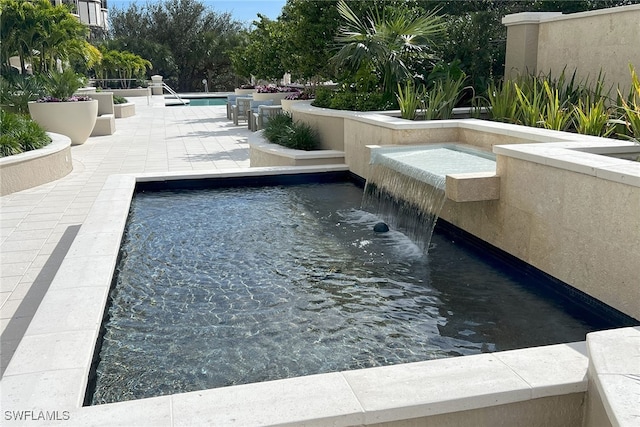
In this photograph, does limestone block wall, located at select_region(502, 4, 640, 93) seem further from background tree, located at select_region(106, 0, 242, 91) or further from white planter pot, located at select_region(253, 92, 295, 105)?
background tree, located at select_region(106, 0, 242, 91)

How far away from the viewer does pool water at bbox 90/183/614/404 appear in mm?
3619

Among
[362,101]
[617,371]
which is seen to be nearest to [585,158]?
[617,371]

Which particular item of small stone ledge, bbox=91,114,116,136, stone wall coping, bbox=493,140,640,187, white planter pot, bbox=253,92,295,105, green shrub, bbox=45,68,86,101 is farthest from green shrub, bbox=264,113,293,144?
white planter pot, bbox=253,92,295,105

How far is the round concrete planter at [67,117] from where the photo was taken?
13.5m

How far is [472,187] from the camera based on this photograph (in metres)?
5.34

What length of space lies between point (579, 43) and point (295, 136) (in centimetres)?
479

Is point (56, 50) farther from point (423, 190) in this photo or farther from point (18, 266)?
point (423, 190)

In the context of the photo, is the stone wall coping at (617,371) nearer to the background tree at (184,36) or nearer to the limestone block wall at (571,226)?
the limestone block wall at (571,226)

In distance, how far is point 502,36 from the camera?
1202cm

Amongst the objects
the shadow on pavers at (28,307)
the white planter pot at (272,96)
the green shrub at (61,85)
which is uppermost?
the green shrub at (61,85)

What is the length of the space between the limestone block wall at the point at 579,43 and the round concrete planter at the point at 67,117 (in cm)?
975

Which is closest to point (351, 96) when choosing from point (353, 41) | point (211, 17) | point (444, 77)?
point (353, 41)

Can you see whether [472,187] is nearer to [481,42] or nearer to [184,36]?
[481,42]

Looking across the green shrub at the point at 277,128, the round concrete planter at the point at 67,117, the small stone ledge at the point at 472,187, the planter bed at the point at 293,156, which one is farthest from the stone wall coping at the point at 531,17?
the round concrete planter at the point at 67,117
